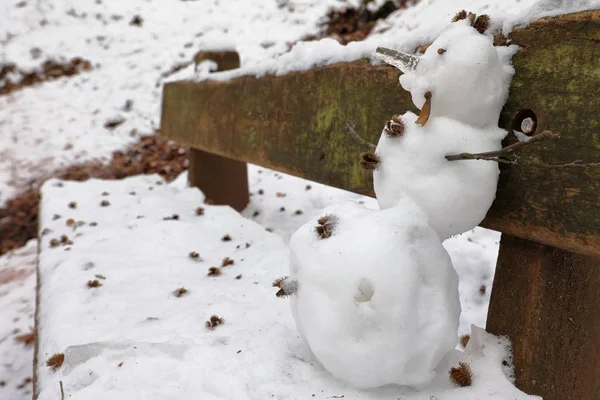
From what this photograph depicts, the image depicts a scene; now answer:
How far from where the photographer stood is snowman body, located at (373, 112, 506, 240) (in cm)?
108

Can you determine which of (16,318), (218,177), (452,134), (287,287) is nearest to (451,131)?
(452,134)

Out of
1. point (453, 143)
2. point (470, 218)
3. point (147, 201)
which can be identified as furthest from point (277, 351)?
point (147, 201)

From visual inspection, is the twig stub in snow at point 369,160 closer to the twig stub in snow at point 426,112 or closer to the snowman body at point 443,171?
the snowman body at point 443,171

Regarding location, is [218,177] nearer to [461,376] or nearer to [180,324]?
[180,324]

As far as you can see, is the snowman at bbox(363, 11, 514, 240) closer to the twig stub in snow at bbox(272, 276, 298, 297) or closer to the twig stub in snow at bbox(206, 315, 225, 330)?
the twig stub in snow at bbox(272, 276, 298, 297)

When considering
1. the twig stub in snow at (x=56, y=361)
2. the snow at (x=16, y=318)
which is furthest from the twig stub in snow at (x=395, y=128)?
the snow at (x=16, y=318)

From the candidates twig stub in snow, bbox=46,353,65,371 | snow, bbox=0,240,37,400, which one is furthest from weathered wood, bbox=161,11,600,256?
snow, bbox=0,240,37,400

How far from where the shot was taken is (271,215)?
12.6 ft

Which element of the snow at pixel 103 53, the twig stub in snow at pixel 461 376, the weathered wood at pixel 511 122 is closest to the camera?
the weathered wood at pixel 511 122

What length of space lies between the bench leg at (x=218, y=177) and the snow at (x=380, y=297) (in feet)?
9.47

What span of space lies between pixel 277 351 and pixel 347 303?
43cm

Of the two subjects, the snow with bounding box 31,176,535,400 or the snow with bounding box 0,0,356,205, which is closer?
the snow with bounding box 31,176,535,400

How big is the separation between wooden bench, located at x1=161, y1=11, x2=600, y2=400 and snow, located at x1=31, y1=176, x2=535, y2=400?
0.13 meters

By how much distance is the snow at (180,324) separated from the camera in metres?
1.23
